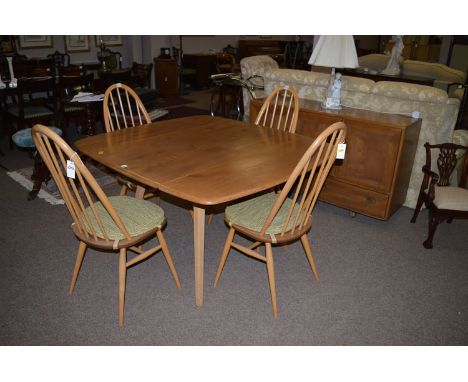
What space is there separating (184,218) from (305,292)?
114cm

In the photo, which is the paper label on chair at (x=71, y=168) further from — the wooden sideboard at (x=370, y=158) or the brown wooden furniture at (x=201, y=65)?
the brown wooden furniture at (x=201, y=65)

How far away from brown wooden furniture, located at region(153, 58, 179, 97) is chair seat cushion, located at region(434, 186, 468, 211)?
5.58 metres

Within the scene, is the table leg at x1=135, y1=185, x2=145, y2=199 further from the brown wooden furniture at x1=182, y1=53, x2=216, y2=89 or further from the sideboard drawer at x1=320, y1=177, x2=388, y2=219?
the brown wooden furniture at x1=182, y1=53, x2=216, y2=89

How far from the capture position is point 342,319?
1941 mm

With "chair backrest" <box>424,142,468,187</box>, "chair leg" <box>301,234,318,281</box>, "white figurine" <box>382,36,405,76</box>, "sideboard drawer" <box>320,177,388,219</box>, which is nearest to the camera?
"chair leg" <box>301,234,318,281</box>

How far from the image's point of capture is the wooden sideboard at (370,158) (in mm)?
2646

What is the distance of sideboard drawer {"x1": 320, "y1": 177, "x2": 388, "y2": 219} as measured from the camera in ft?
9.18

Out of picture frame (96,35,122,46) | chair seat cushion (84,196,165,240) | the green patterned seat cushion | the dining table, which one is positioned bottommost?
chair seat cushion (84,196,165,240)

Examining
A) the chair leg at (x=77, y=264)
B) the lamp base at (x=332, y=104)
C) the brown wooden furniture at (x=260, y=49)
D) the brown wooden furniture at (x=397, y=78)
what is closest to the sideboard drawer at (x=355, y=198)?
the lamp base at (x=332, y=104)

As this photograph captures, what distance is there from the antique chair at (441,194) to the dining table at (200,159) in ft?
3.30

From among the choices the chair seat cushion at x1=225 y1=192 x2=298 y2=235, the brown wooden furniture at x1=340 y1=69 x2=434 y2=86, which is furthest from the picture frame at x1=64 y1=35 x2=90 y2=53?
the chair seat cushion at x1=225 y1=192 x2=298 y2=235

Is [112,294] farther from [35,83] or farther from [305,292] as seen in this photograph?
[35,83]

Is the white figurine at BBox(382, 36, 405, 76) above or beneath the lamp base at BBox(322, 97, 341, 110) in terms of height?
above

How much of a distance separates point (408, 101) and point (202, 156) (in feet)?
5.66
